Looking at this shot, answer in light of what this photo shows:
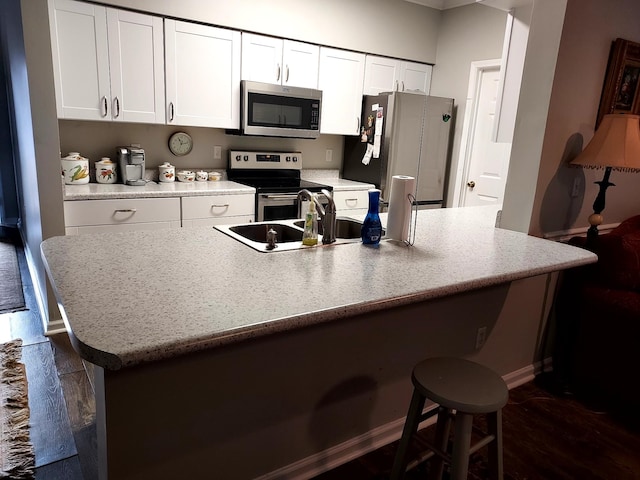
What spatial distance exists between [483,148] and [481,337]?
2548 mm

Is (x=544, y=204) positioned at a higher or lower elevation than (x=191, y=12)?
lower

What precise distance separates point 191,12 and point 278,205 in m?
1.51

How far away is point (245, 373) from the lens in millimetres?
1516

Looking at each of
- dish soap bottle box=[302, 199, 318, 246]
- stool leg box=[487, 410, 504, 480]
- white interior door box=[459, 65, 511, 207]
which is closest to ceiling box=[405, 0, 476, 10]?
white interior door box=[459, 65, 511, 207]

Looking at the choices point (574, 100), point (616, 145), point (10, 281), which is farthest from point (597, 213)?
point (10, 281)

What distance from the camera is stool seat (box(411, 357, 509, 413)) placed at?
134 cm

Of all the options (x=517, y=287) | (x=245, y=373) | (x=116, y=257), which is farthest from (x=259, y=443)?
(x=517, y=287)

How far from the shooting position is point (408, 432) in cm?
151

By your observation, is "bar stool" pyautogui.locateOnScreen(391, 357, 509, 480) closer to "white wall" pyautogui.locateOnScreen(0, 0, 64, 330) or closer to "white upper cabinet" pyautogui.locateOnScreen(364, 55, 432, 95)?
"white wall" pyautogui.locateOnScreen(0, 0, 64, 330)

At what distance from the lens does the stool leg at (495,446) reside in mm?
1478

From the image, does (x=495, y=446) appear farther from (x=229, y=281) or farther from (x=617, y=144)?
(x=617, y=144)

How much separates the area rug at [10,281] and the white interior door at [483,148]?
12.9 feet

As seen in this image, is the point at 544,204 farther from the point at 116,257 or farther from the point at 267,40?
the point at 267,40

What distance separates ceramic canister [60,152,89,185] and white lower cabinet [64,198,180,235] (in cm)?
44
